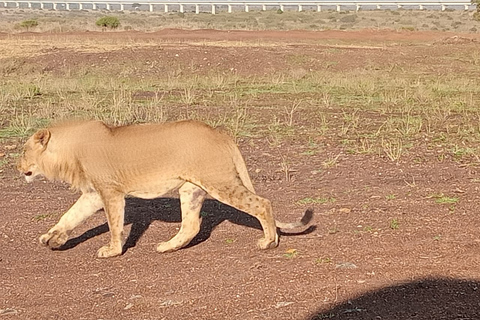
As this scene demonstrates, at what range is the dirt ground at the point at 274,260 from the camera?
206 inches

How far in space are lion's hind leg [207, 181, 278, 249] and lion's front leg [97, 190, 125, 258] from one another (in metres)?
0.80

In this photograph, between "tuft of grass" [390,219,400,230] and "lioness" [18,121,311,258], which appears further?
"tuft of grass" [390,219,400,230]

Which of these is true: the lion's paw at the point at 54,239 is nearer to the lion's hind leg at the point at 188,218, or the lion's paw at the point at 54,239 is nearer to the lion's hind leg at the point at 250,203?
the lion's hind leg at the point at 188,218

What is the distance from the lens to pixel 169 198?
868 centimetres

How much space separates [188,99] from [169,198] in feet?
30.4

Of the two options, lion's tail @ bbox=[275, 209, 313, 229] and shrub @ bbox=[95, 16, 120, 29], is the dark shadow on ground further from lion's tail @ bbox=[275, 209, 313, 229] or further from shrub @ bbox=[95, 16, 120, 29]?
shrub @ bbox=[95, 16, 120, 29]

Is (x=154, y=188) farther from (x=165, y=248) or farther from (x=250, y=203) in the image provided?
(x=250, y=203)

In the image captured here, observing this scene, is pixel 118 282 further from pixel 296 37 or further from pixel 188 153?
pixel 296 37

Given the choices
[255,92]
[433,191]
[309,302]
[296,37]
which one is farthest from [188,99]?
[296,37]

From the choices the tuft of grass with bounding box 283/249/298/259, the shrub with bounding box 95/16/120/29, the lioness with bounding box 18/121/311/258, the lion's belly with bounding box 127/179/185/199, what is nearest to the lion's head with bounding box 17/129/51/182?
the lioness with bounding box 18/121/311/258

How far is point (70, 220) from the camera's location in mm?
6852

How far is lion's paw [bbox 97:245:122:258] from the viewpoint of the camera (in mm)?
6496

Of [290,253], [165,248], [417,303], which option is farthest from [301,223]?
[417,303]

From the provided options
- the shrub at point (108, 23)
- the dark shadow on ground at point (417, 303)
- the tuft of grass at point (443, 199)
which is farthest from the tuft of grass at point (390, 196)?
the shrub at point (108, 23)
